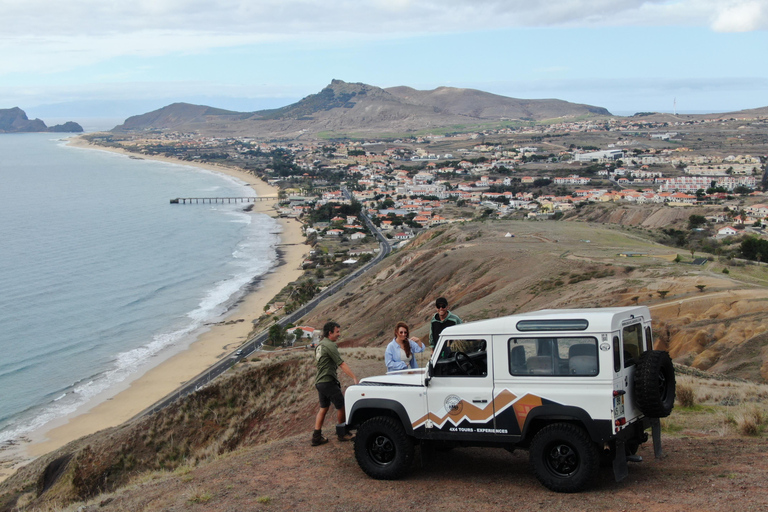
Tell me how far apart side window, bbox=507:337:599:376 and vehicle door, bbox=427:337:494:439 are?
0.92 ft

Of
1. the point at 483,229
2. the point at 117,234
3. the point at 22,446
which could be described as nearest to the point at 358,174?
the point at 117,234

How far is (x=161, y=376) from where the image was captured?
33781 mm

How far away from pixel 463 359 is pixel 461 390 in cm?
32

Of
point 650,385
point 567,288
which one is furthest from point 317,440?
point 567,288

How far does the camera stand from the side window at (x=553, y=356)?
684 centimetres

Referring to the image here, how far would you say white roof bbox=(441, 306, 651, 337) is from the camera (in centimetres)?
678

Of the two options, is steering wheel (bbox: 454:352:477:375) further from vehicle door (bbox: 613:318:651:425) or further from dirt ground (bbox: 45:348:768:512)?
vehicle door (bbox: 613:318:651:425)

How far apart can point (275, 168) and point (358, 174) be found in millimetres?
22603

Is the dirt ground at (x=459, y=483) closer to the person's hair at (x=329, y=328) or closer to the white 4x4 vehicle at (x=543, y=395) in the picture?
the white 4x4 vehicle at (x=543, y=395)

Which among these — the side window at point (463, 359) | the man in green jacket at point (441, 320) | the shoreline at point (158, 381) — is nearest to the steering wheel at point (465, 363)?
the side window at point (463, 359)

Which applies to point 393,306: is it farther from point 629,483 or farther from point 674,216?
point 674,216

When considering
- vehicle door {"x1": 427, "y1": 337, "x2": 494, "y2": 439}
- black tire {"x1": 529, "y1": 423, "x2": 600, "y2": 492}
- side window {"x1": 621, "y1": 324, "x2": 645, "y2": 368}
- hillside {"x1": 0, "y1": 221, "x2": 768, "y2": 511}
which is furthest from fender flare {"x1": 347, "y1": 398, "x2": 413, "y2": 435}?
side window {"x1": 621, "y1": 324, "x2": 645, "y2": 368}

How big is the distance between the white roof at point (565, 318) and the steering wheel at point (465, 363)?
0.23 m

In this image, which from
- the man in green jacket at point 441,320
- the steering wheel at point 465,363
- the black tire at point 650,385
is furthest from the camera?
the man in green jacket at point 441,320
